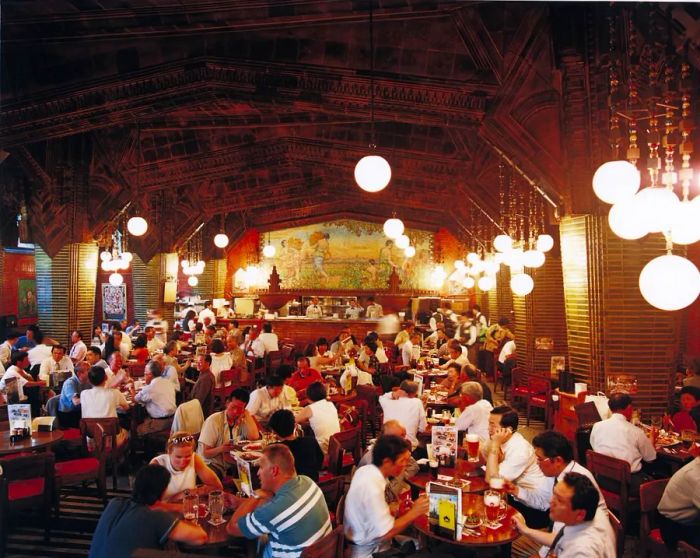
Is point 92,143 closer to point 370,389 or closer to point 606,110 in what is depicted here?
point 370,389

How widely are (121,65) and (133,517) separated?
6023 millimetres

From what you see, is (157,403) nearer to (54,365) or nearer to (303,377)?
(303,377)

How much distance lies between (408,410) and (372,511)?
2.58 metres

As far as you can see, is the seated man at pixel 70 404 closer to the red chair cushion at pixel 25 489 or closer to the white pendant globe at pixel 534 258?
the red chair cushion at pixel 25 489

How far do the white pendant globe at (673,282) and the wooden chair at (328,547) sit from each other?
86.3 inches

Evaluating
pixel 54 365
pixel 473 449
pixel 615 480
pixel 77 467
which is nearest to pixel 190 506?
pixel 473 449

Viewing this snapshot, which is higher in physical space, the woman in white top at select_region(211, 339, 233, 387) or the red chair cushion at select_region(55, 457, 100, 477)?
the woman in white top at select_region(211, 339, 233, 387)

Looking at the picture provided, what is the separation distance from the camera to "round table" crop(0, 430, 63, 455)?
16.6 feet

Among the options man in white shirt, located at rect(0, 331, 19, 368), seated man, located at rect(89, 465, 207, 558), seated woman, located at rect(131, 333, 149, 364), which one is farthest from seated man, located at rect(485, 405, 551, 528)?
man in white shirt, located at rect(0, 331, 19, 368)

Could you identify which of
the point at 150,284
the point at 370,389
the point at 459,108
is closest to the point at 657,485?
the point at 370,389

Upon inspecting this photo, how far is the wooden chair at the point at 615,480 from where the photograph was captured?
4.30m

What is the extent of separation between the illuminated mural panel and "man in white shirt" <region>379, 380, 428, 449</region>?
14.1 m

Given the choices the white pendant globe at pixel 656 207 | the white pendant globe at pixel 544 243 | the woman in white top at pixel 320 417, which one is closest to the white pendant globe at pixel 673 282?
the white pendant globe at pixel 656 207

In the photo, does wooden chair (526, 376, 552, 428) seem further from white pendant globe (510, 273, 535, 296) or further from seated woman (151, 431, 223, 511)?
seated woman (151, 431, 223, 511)
